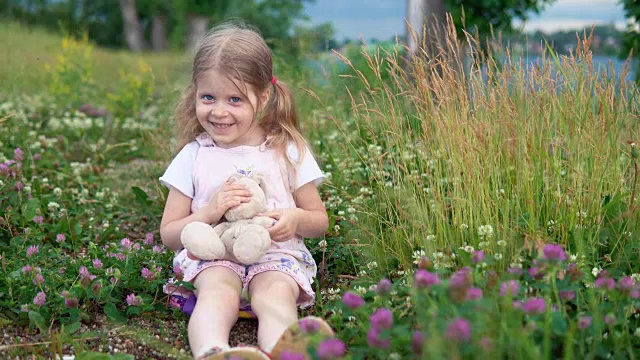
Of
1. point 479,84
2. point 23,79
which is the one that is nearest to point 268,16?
point 23,79

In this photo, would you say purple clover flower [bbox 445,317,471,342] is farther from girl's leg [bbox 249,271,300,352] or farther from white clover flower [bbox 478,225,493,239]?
white clover flower [bbox 478,225,493,239]

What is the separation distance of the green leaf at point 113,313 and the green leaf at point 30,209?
3.70ft

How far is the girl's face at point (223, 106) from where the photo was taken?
9.77 feet

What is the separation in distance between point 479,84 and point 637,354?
4.64 ft

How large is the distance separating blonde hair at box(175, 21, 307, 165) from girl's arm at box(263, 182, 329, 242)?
160mm

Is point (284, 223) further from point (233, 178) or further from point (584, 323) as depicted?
point (584, 323)

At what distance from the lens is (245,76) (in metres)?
3.02

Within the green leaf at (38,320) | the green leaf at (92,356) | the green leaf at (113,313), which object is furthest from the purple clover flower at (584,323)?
the green leaf at (38,320)

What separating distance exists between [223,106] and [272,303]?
0.81 metres

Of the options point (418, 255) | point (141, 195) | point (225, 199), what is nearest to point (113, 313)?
point (225, 199)

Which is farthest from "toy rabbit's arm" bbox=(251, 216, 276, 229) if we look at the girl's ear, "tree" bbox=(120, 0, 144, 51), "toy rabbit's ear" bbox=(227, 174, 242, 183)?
"tree" bbox=(120, 0, 144, 51)

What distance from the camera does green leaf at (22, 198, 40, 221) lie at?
12.5ft

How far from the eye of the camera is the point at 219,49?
3031 mm

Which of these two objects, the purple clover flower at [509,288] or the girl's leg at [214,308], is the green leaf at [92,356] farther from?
the purple clover flower at [509,288]
